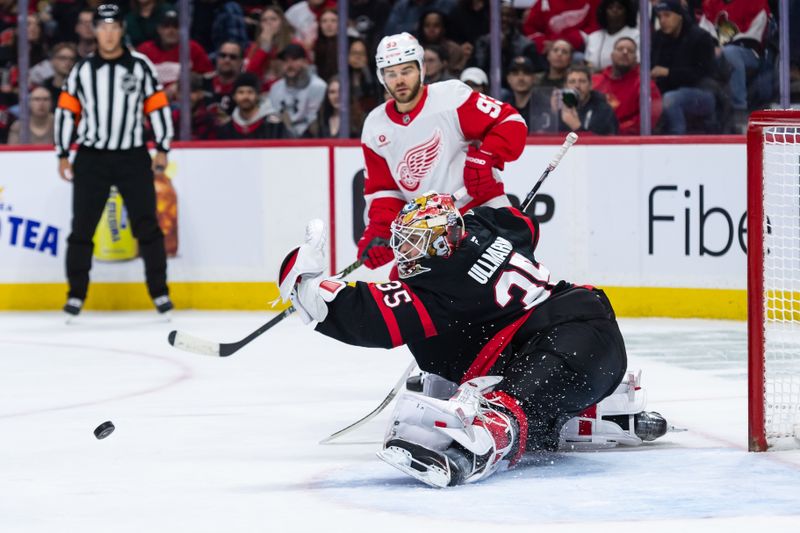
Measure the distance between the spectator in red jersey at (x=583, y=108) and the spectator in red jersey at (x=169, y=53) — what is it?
182 cm

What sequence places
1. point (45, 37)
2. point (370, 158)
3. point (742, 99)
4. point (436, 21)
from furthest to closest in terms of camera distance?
point (45, 37), point (436, 21), point (742, 99), point (370, 158)

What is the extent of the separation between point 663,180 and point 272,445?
11.0 feet

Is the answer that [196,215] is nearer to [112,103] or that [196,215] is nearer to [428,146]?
[112,103]

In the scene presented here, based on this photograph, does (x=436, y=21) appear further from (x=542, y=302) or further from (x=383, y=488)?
(x=383, y=488)

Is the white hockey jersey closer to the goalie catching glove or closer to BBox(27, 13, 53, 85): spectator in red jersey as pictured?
the goalie catching glove

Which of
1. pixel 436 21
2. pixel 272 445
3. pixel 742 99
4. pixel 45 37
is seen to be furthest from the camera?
pixel 45 37

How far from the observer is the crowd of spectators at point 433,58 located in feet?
21.6

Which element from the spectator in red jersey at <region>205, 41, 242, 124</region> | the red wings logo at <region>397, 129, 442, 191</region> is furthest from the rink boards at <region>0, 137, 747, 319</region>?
the red wings logo at <region>397, 129, 442, 191</region>

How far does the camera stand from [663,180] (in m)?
6.61

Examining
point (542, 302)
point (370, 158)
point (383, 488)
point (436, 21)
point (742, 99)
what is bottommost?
point (383, 488)

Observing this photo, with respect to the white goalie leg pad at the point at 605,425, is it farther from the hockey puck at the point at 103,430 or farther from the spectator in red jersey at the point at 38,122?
the spectator in red jersey at the point at 38,122

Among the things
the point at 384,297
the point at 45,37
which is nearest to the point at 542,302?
the point at 384,297

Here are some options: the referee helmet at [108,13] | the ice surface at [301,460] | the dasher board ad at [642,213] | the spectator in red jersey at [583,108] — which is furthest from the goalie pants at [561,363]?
the referee helmet at [108,13]

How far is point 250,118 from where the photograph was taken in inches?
288
